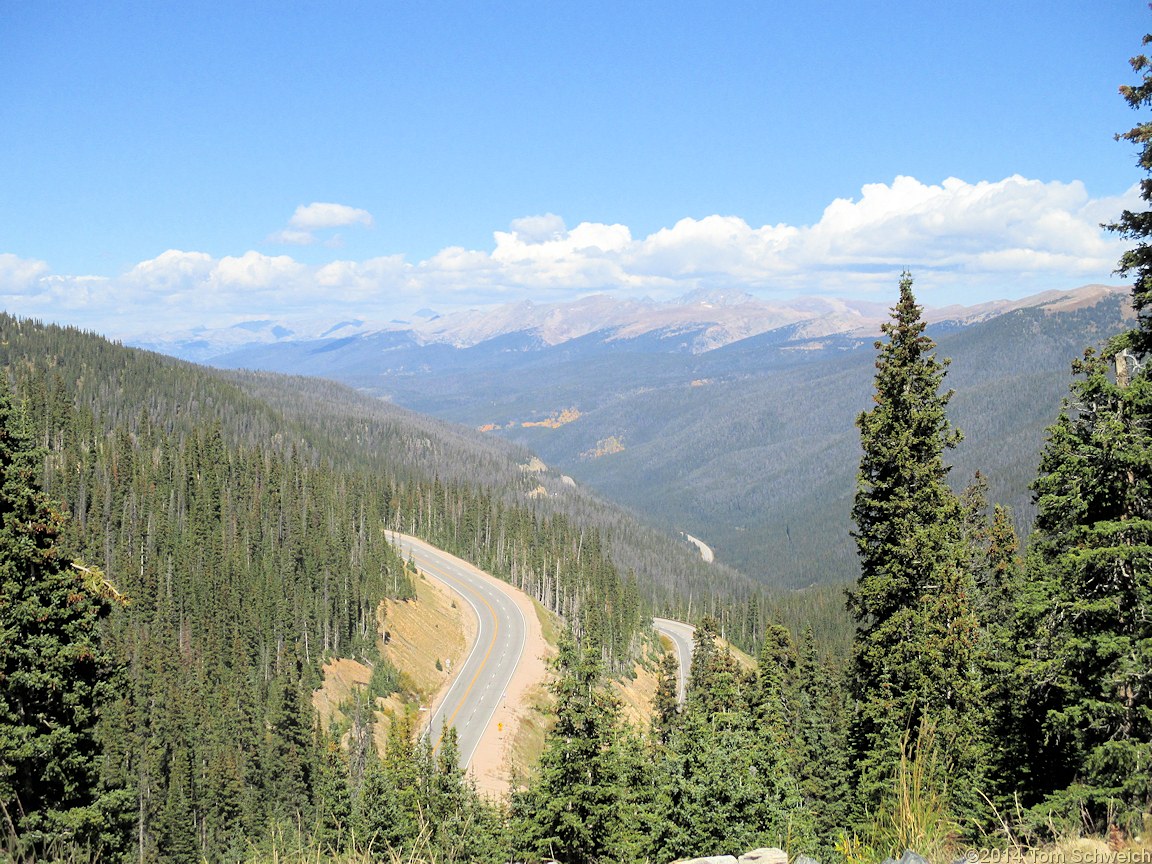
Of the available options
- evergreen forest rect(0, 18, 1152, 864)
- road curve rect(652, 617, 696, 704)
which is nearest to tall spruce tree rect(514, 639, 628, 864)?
evergreen forest rect(0, 18, 1152, 864)

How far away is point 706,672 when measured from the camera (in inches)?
2330

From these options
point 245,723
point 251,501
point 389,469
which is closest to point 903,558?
point 245,723

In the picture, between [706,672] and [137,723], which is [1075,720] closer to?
[706,672]

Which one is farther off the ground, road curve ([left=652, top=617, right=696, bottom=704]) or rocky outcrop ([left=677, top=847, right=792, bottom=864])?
rocky outcrop ([left=677, top=847, right=792, bottom=864])

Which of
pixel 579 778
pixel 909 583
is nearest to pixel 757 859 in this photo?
pixel 909 583

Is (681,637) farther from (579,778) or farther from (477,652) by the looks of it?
(579,778)

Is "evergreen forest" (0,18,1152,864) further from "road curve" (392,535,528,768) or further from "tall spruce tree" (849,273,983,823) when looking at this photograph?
"road curve" (392,535,528,768)

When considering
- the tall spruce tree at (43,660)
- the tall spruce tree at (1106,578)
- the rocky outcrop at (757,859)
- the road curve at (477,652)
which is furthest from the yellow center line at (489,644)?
the rocky outcrop at (757,859)

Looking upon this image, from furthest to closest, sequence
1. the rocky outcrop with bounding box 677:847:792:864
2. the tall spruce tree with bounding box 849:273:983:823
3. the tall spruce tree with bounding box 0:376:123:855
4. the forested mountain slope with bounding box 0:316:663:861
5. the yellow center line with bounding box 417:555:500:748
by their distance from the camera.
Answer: the yellow center line with bounding box 417:555:500:748, the forested mountain slope with bounding box 0:316:663:861, the tall spruce tree with bounding box 849:273:983:823, the tall spruce tree with bounding box 0:376:123:855, the rocky outcrop with bounding box 677:847:792:864

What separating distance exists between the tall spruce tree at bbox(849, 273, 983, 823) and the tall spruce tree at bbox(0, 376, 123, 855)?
57.2 ft

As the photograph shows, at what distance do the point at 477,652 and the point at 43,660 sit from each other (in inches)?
2864

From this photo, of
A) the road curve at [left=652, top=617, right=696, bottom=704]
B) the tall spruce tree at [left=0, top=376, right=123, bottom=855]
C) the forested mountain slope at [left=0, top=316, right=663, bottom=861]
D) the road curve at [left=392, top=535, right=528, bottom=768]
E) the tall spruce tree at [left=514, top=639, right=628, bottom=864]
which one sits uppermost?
the tall spruce tree at [left=0, top=376, right=123, bottom=855]

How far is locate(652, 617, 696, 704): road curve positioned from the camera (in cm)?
10617

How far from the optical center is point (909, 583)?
1770 cm
